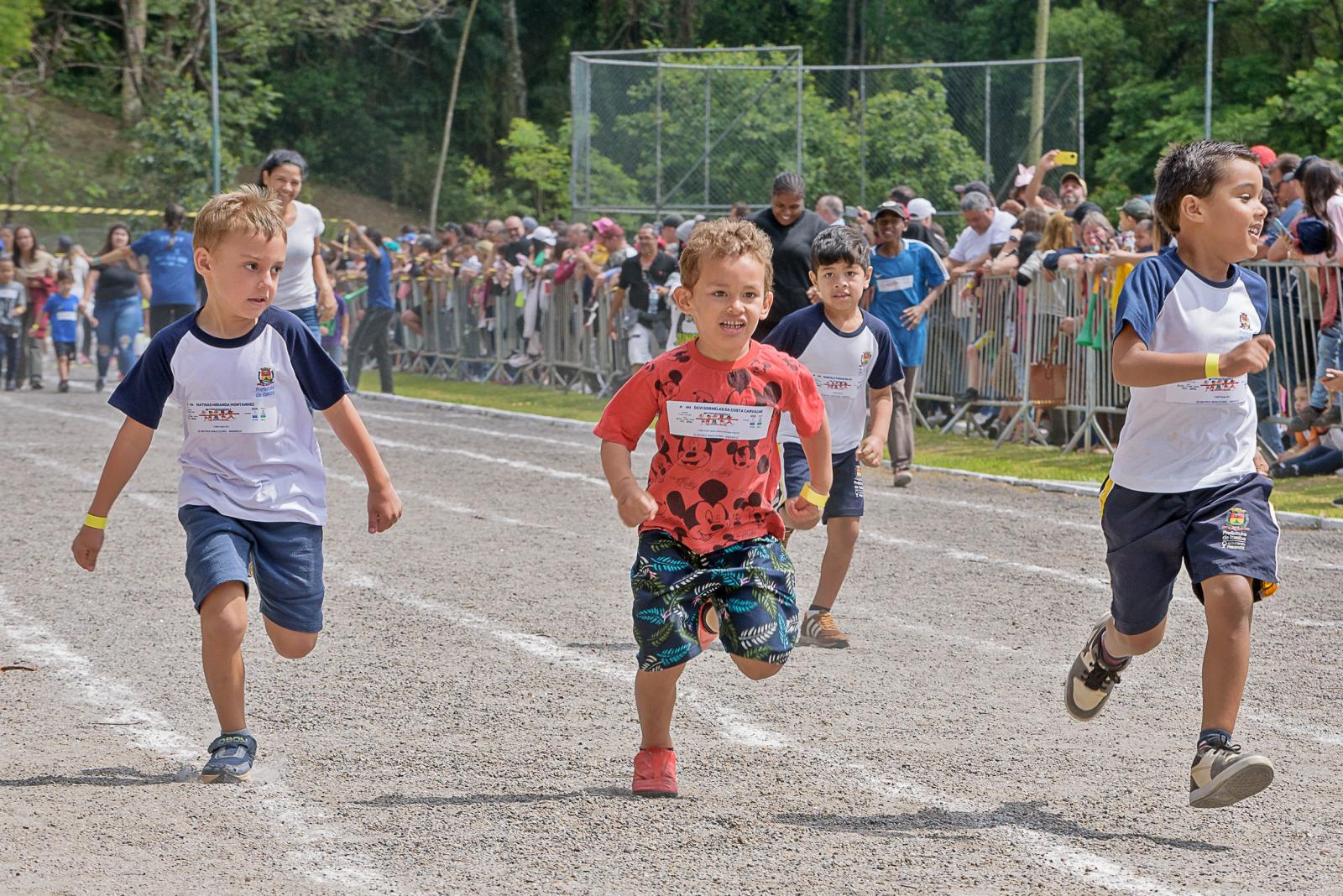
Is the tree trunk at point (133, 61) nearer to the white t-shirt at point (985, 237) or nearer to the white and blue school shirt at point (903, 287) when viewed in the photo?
the white t-shirt at point (985, 237)

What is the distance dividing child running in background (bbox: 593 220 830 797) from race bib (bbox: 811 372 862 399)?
7.18 ft

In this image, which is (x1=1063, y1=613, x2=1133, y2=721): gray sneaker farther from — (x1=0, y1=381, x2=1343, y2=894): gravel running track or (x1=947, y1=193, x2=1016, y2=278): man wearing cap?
(x1=947, y1=193, x2=1016, y2=278): man wearing cap

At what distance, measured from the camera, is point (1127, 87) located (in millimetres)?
43188

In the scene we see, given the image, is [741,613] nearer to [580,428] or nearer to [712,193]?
[580,428]

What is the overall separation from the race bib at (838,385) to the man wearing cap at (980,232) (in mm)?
8891

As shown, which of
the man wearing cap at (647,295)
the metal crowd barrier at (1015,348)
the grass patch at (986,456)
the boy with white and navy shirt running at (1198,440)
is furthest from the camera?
the man wearing cap at (647,295)

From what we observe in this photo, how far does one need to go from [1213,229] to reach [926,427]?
11.9 meters

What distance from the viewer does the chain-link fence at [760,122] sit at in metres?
23.3

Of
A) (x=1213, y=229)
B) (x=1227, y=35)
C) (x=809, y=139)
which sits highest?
(x=1227, y=35)

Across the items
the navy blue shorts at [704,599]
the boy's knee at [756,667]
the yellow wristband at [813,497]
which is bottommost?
the boy's knee at [756,667]

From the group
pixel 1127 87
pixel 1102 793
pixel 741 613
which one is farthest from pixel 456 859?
pixel 1127 87

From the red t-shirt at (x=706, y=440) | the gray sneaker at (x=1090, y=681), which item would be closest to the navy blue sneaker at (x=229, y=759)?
the red t-shirt at (x=706, y=440)

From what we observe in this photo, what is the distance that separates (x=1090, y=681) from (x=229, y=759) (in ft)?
8.34

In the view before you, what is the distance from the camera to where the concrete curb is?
428 inches
